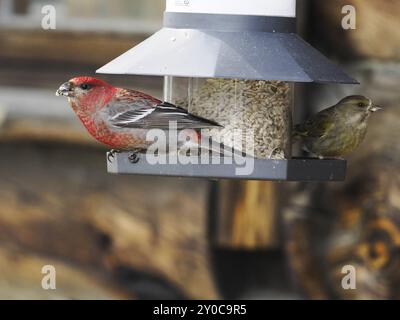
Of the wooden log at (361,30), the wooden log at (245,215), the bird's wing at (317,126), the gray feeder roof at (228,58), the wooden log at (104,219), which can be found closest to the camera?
the gray feeder roof at (228,58)

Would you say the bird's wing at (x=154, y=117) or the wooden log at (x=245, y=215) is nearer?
the bird's wing at (x=154, y=117)

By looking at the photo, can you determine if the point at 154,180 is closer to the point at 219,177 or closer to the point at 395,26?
the point at 395,26

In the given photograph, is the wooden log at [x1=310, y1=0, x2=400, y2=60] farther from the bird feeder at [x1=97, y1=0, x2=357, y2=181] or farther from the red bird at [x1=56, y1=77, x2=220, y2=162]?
the red bird at [x1=56, y1=77, x2=220, y2=162]

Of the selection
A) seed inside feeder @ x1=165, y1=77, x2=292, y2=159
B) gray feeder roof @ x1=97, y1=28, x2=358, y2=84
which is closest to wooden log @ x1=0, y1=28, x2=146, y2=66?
seed inside feeder @ x1=165, y1=77, x2=292, y2=159

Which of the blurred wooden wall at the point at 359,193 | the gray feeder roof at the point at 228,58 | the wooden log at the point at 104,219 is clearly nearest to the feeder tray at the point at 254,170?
the gray feeder roof at the point at 228,58

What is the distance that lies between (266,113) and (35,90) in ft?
7.54

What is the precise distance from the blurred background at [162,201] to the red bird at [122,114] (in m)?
1.56

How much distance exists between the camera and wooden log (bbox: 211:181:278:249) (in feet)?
18.6

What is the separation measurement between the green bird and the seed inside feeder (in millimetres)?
223

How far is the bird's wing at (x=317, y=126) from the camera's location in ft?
14.5

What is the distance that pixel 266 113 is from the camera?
416cm

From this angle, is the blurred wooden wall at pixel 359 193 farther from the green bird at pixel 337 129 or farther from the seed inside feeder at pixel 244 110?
the seed inside feeder at pixel 244 110

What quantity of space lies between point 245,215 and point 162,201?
51 cm

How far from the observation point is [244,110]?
4.09 m
